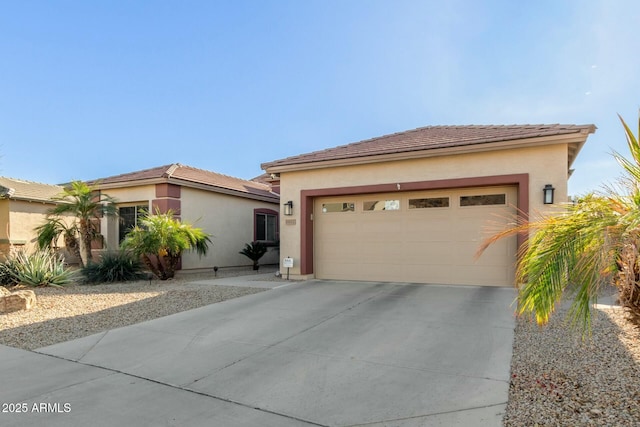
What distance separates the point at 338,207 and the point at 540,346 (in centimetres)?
723

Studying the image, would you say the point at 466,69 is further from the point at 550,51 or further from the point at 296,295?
the point at 296,295

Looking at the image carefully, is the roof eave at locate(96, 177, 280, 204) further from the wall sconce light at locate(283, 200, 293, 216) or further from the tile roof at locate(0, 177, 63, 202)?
the wall sconce light at locate(283, 200, 293, 216)

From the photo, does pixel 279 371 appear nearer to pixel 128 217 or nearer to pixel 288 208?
pixel 288 208

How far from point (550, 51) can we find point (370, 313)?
27.0ft

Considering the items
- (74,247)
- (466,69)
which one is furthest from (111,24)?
(466,69)

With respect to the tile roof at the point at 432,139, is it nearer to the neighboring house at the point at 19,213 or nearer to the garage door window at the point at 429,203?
the garage door window at the point at 429,203

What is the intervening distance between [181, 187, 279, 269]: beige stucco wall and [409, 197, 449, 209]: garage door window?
850 centimetres

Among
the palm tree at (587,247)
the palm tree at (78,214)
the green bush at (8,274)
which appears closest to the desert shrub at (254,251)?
the palm tree at (78,214)

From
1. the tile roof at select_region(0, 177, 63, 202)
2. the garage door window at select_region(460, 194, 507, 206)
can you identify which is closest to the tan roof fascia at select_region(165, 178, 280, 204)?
the tile roof at select_region(0, 177, 63, 202)

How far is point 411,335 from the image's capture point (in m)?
5.39

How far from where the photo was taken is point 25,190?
655 inches

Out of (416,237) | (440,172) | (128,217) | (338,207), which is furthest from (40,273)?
(440,172)

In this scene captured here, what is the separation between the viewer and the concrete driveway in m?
3.19

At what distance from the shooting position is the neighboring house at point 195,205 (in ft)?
43.3
